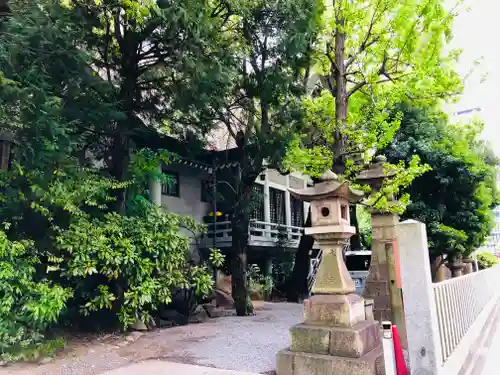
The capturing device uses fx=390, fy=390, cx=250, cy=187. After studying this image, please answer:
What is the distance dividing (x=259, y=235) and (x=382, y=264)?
31.7 ft

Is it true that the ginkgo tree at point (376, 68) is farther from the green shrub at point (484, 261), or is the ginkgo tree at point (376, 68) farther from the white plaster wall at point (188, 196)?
the green shrub at point (484, 261)

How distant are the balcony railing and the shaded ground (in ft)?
20.0

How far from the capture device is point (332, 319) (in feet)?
20.2

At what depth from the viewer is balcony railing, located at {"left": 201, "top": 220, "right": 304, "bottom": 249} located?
16.7 meters

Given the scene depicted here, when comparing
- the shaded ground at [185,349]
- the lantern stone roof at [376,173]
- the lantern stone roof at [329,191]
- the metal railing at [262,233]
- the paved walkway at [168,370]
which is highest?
the lantern stone roof at [376,173]

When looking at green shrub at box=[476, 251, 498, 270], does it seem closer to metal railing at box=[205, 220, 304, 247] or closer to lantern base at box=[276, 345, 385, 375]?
metal railing at box=[205, 220, 304, 247]

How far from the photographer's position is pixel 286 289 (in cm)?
1802

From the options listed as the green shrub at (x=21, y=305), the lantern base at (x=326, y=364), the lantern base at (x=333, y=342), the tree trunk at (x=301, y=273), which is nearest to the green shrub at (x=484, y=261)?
the tree trunk at (x=301, y=273)

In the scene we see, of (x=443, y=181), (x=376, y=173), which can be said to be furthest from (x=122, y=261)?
(x=443, y=181)

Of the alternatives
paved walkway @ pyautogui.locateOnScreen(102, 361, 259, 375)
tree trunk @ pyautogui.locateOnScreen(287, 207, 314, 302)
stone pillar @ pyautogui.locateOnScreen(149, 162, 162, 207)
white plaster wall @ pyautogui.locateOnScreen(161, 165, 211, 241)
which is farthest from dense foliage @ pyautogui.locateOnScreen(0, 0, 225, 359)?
tree trunk @ pyautogui.locateOnScreen(287, 207, 314, 302)

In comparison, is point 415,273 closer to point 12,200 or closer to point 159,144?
point 12,200

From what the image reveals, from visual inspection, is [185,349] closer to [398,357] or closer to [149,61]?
[398,357]

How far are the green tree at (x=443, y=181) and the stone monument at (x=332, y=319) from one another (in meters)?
7.86

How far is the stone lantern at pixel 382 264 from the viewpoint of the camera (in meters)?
8.77
